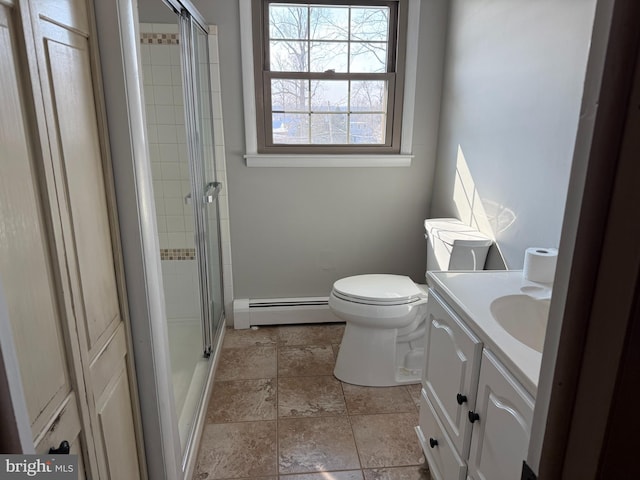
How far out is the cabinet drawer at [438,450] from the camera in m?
1.33

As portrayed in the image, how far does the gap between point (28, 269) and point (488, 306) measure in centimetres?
113

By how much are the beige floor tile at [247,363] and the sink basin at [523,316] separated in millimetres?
1367

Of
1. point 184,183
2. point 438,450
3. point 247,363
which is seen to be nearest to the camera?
point 438,450

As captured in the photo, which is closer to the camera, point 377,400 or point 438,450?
point 438,450

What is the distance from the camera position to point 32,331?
751mm

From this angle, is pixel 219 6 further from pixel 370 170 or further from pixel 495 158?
pixel 495 158

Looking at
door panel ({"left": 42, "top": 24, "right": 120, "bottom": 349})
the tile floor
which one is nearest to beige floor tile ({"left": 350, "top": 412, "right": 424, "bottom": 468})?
the tile floor

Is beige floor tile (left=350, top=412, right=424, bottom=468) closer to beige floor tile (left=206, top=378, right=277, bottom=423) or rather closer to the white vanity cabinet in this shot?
the white vanity cabinet

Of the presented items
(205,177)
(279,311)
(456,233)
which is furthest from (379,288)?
(205,177)

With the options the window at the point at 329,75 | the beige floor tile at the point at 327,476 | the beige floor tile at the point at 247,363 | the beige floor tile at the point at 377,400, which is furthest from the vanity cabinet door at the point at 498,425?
the window at the point at 329,75

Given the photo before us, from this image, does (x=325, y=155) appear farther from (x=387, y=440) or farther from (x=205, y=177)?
(x=387, y=440)

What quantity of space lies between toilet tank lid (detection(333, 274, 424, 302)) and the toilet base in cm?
18

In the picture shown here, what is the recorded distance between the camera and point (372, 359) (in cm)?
224

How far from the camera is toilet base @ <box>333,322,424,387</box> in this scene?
2232 millimetres
